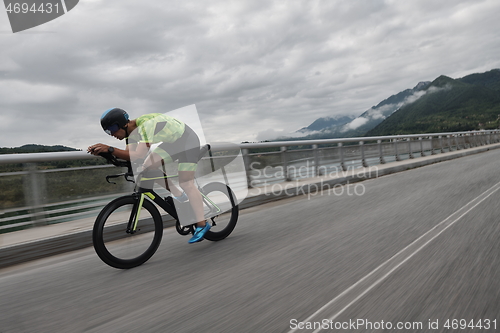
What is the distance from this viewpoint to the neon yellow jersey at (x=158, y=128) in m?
4.11

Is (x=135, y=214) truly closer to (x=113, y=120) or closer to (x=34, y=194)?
(x=113, y=120)

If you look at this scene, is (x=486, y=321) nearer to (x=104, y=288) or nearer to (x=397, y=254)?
(x=397, y=254)

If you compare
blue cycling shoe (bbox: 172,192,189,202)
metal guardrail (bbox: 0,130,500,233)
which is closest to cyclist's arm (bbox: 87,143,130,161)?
blue cycling shoe (bbox: 172,192,189,202)

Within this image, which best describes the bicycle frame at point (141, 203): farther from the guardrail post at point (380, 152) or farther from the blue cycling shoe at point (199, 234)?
the guardrail post at point (380, 152)

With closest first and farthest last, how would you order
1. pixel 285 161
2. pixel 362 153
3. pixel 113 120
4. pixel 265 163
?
1. pixel 113 120
2. pixel 265 163
3. pixel 285 161
4. pixel 362 153

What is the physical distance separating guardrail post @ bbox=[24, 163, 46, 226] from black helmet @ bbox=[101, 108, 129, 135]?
2.34m

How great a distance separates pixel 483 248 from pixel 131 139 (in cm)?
403

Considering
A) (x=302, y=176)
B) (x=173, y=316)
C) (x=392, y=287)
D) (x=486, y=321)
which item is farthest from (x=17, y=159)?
(x=302, y=176)

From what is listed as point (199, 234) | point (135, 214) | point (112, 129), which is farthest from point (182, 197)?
point (112, 129)

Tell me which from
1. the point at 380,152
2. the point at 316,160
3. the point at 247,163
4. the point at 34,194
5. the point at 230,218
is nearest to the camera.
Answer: the point at 230,218

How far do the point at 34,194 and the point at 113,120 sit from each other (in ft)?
8.49

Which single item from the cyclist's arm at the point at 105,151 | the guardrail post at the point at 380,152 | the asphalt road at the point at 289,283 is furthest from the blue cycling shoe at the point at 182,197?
the guardrail post at the point at 380,152

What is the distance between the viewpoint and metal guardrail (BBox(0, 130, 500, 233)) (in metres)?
5.52

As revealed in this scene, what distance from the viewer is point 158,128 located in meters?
4.18
